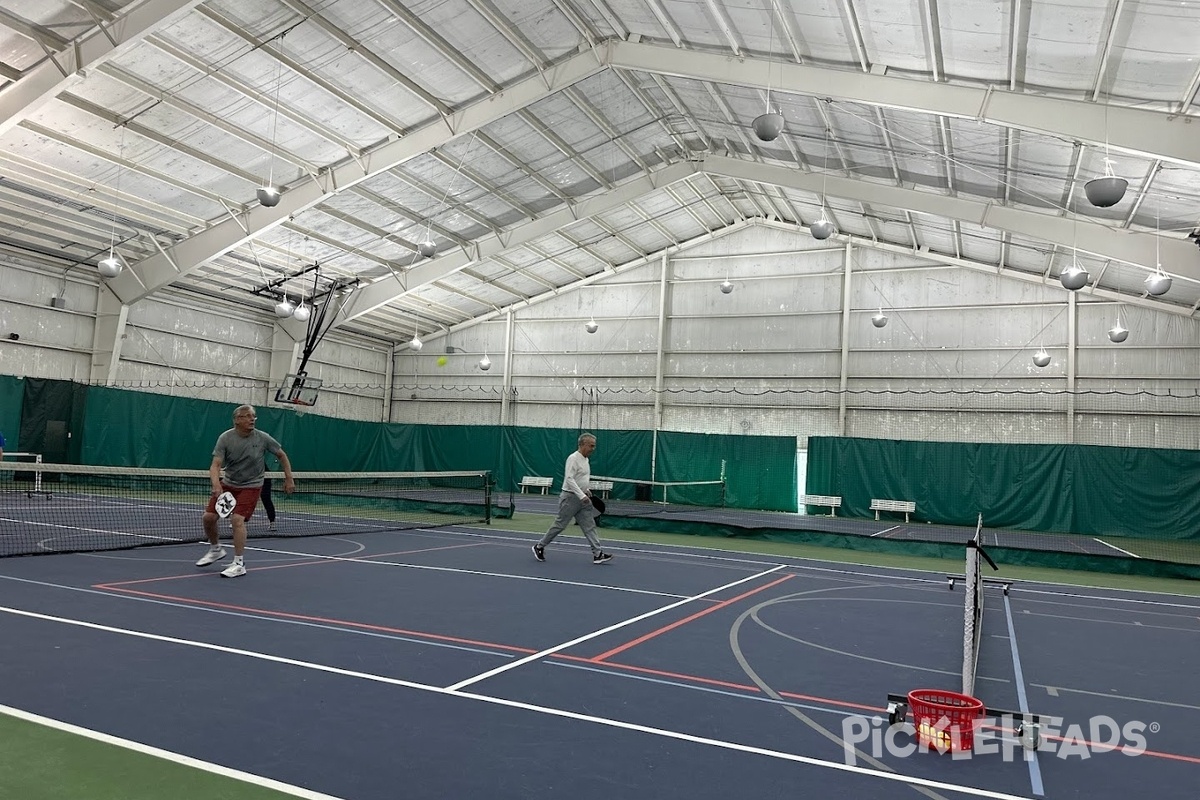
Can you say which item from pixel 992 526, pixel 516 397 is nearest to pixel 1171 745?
pixel 992 526

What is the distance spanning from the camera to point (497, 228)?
85.6 feet

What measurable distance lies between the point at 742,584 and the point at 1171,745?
5.68 metres

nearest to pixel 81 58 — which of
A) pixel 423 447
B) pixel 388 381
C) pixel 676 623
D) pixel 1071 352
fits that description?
pixel 676 623

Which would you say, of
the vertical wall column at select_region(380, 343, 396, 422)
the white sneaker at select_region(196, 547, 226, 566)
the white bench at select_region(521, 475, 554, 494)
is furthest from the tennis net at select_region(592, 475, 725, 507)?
the white sneaker at select_region(196, 547, 226, 566)

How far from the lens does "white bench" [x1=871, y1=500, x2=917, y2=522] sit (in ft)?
80.1

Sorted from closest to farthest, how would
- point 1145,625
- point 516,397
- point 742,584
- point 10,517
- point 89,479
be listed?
point 1145,625 → point 742,584 → point 10,517 → point 89,479 → point 516,397

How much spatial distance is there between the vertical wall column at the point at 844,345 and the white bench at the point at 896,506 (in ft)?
8.84

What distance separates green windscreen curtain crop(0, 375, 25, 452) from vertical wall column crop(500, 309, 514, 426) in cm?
1574

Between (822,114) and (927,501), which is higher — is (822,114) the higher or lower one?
the higher one

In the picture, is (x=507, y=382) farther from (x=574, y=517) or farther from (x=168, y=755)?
(x=168, y=755)

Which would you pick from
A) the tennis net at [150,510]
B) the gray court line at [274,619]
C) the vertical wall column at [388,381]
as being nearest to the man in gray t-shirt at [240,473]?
the gray court line at [274,619]

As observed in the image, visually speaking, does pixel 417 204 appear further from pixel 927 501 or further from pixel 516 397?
pixel 927 501

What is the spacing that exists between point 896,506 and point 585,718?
877 inches

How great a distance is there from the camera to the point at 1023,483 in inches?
917
